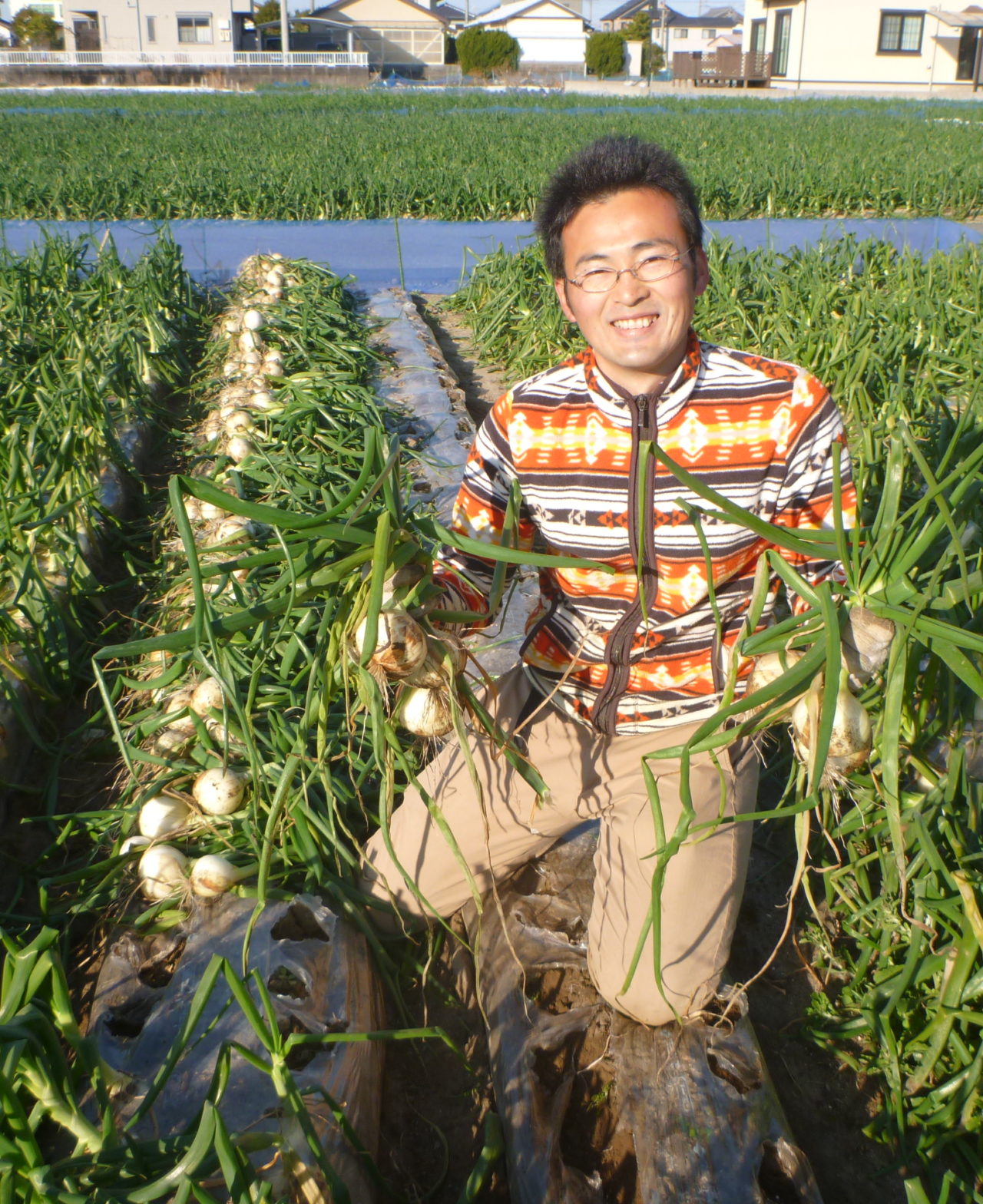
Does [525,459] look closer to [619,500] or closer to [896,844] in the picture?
[619,500]

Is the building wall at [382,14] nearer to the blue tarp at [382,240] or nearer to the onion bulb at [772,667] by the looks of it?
the blue tarp at [382,240]

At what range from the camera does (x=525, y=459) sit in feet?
4.86

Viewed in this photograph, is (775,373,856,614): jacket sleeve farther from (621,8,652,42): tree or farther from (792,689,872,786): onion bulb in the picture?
(621,8,652,42): tree

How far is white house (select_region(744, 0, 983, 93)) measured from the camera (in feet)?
95.9

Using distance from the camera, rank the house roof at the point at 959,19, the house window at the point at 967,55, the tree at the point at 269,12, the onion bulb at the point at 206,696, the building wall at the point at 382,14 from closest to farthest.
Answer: the onion bulb at the point at 206,696, the house roof at the point at 959,19, the house window at the point at 967,55, the building wall at the point at 382,14, the tree at the point at 269,12

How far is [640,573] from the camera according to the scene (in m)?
1.38

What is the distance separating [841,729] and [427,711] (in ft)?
1.66

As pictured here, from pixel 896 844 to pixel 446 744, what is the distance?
75 cm

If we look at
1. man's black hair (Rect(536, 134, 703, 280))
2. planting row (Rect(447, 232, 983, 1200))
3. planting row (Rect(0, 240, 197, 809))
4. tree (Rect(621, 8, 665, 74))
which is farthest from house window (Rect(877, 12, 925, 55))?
man's black hair (Rect(536, 134, 703, 280))

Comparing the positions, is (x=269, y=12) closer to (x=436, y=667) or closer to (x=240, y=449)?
(x=240, y=449)

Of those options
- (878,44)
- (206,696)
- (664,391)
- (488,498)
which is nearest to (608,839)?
(488,498)

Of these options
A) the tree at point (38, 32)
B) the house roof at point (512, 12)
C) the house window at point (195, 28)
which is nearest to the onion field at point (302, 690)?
the house window at point (195, 28)

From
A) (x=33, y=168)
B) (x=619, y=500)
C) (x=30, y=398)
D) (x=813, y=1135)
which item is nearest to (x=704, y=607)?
(x=619, y=500)

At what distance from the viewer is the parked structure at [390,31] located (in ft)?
146
